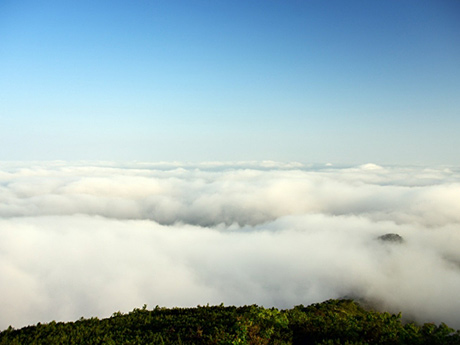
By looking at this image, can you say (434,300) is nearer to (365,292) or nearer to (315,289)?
(365,292)

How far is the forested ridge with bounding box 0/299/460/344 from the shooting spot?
1823cm

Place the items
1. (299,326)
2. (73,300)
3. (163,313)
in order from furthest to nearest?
(73,300) < (163,313) < (299,326)

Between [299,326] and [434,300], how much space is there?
204 meters

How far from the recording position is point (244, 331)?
19734mm

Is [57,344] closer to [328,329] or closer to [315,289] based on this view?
[328,329]

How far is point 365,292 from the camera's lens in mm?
169625

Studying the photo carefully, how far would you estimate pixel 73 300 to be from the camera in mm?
178875

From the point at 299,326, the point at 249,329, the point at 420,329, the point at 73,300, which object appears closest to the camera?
the point at 420,329

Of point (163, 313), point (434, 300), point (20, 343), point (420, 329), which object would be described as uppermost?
point (420, 329)

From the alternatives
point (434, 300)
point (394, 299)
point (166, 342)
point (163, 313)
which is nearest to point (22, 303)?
point (163, 313)

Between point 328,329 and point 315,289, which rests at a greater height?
point 328,329

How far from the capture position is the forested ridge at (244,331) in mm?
18234

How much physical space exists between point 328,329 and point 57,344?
22.0 meters

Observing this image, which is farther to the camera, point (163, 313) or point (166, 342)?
point (163, 313)
